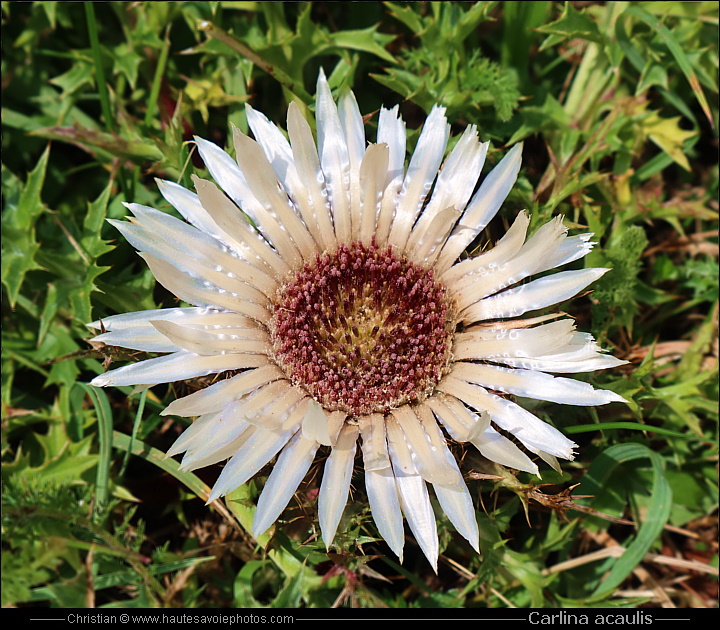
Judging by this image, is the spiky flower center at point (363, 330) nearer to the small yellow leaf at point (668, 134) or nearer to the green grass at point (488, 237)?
the green grass at point (488, 237)

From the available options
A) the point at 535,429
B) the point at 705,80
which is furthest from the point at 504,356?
the point at 705,80

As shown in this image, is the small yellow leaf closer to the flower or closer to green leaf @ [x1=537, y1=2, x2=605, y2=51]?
green leaf @ [x1=537, y1=2, x2=605, y2=51]

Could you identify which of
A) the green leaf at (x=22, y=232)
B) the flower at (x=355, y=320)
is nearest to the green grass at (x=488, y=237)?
the green leaf at (x=22, y=232)

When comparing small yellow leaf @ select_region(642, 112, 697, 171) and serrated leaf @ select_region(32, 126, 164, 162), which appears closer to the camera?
serrated leaf @ select_region(32, 126, 164, 162)

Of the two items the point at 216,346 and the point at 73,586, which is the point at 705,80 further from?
the point at 73,586

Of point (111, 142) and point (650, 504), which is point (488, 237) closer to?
point (650, 504)

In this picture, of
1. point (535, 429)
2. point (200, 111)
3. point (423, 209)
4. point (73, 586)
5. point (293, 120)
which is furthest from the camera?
point (200, 111)

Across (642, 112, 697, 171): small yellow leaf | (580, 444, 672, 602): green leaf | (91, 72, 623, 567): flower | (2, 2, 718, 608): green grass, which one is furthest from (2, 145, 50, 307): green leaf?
(642, 112, 697, 171): small yellow leaf
